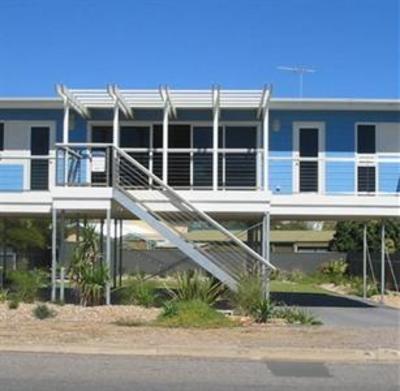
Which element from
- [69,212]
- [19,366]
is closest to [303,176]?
[69,212]

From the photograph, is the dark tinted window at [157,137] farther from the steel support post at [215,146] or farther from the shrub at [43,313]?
the shrub at [43,313]

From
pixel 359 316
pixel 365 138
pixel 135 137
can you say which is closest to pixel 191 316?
pixel 359 316

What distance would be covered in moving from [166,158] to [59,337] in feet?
34.8

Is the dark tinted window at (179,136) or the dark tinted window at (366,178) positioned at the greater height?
the dark tinted window at (179,136)

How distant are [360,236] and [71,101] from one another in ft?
106

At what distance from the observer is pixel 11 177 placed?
2683 centimetres

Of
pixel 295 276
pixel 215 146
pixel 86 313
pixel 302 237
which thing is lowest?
pixel 295 276

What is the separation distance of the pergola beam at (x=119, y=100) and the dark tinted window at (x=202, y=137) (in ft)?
7.17

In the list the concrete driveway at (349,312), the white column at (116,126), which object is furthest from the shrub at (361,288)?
the white column at (116,126)

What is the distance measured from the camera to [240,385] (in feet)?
34.1

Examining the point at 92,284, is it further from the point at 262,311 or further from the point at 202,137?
the point at 202,137

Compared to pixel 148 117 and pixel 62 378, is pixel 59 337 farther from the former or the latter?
pixel 148 117

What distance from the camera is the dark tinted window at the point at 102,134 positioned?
26.8 m

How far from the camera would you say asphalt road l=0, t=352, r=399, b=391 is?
1022 cm
